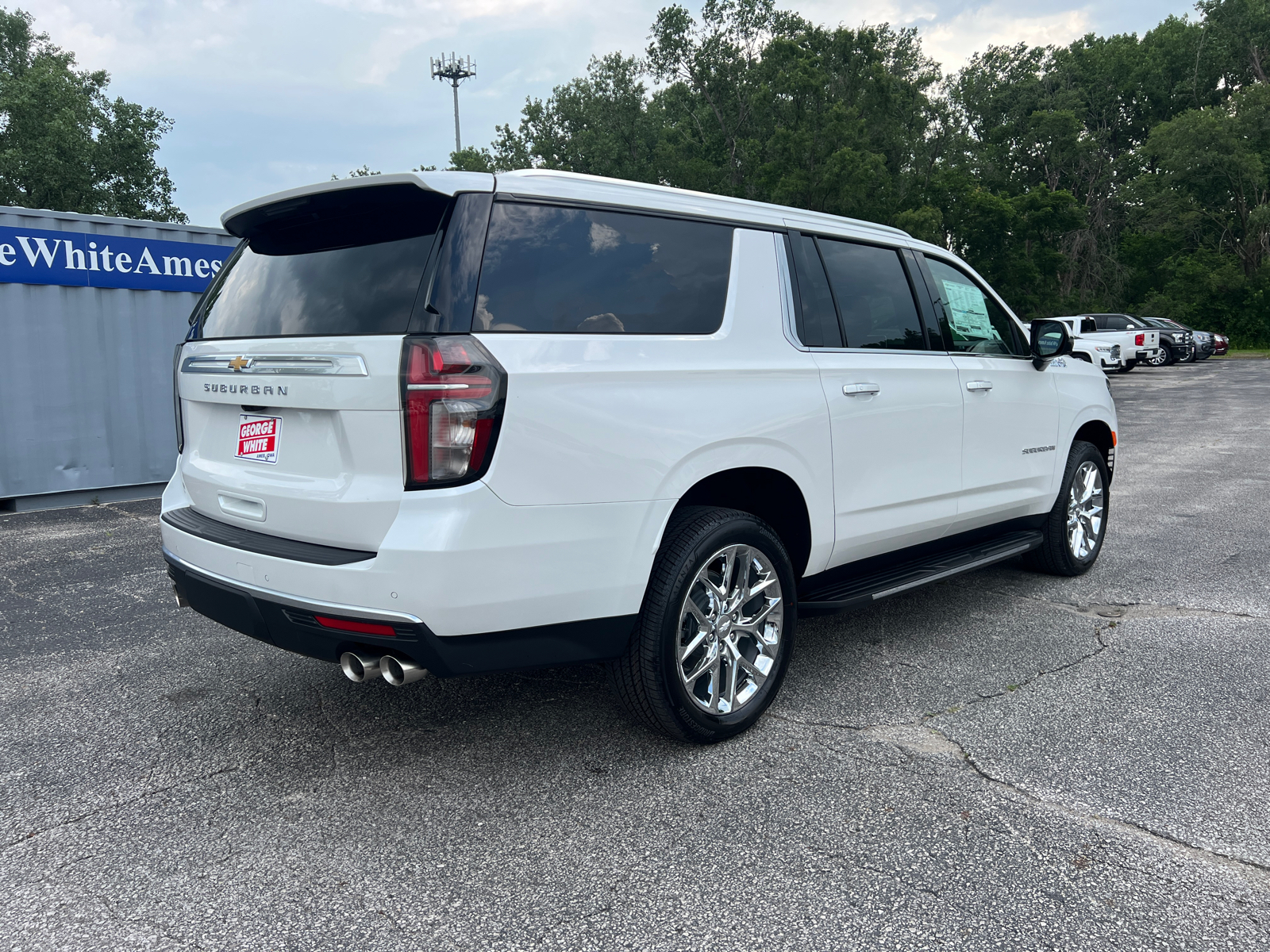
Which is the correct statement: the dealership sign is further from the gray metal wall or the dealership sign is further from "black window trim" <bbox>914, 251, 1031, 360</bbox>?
"black window trim" <bbox>914, 251, 1031, 360</bbox>

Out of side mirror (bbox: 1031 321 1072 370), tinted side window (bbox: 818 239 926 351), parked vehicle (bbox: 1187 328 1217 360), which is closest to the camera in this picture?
tinted side window (bbox: 818 239 926 351)

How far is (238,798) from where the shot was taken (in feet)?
9.80

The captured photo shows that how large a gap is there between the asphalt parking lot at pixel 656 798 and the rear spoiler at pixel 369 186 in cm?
189

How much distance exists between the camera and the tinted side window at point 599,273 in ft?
9.07

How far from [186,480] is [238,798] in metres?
1.17

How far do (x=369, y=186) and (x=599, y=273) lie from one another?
748 mm

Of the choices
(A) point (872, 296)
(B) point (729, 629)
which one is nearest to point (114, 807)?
(B) point (729, 629)

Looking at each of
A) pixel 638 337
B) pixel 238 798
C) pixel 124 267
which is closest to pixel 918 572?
pixel 638 337

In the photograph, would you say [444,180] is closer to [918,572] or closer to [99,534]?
[918,572]

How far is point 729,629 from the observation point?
3.32 m

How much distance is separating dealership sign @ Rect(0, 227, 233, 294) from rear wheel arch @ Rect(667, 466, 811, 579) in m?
8.35

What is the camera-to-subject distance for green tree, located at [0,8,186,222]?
123 feet

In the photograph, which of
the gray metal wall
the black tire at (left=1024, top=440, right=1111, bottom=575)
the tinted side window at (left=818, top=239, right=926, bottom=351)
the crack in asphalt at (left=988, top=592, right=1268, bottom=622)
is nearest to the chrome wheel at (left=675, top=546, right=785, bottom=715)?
the tinted side window at (left=818, top=239, right=926, bottom=351)

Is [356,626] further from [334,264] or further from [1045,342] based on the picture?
[1045,342]
